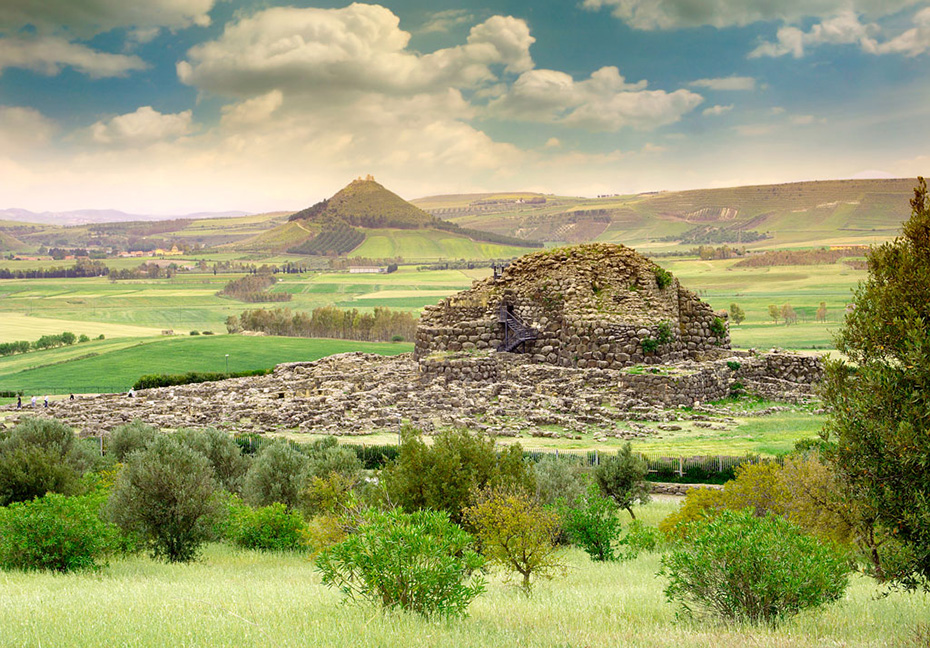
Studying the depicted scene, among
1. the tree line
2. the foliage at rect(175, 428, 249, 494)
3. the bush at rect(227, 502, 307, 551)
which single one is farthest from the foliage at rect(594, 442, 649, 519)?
the tree line

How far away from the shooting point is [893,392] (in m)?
7.93

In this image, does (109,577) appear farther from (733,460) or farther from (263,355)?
(263,355)

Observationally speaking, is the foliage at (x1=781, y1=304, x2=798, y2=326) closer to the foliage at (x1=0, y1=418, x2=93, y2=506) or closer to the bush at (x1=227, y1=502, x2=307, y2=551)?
the bush at (x1=227, y1=502, x2=307, y2=551)

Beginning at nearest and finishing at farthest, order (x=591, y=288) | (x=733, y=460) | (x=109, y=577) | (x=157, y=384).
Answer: (x=109, y=577)
(x=733, y=460)
(x=591, y=288)
(x=157, y=384)

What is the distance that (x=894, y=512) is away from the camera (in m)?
7.88

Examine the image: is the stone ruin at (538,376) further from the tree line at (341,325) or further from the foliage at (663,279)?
the tree line at (341,325)

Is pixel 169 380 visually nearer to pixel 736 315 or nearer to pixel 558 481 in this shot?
pixel 558 481

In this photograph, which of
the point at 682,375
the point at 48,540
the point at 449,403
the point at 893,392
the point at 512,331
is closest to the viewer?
the point at 893,392

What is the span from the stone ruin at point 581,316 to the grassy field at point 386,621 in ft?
78.2

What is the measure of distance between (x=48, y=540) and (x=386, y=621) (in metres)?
9.22

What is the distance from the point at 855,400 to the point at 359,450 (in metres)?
22.0

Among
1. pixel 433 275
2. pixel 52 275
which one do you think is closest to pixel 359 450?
pixel 433 275

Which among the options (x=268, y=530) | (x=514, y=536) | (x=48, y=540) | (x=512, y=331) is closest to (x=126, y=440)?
(x=268, y=530)

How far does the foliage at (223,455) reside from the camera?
2478cm
